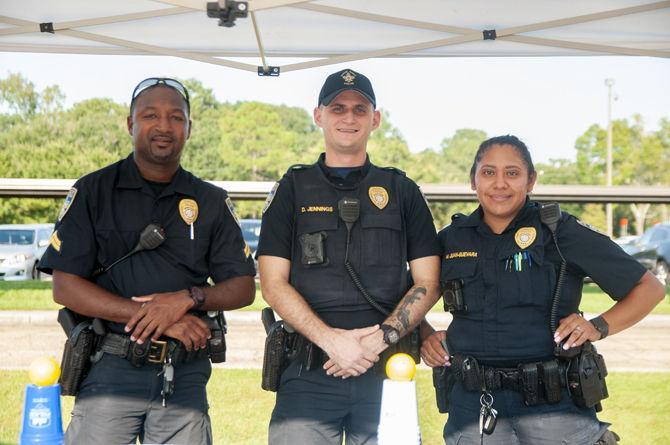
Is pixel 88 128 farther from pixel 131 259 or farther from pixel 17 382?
pixel 131 259

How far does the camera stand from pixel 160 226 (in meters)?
3.04

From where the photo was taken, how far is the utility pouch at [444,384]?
Result: 2916 mm

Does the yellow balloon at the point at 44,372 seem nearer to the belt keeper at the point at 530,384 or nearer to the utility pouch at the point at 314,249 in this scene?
the utility pouch at the point at 314,249

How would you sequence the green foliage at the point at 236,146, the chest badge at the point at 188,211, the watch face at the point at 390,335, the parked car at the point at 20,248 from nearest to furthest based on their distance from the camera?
the watch face at the point at 390,335
the chest badge at the point at 188,211
the parked car at the point at 20,248
the green foliage at the point at 236,146

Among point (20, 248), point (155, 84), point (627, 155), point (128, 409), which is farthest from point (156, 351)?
point (627, 155)

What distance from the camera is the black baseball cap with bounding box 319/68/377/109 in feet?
9.96

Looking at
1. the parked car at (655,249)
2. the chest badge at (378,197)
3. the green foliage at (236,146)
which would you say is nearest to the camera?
the chest badge at (378,197)

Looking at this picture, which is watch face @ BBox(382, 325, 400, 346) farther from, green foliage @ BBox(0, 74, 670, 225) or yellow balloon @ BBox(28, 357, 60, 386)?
green foliage @ BBox(0, 74, 670, 225)

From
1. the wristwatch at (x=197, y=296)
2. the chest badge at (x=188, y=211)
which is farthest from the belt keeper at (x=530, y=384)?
the chest badge at (x=188, y=211)

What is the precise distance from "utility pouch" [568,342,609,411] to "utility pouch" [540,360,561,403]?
5 cm

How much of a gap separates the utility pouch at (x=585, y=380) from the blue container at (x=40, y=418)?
5.68 ft

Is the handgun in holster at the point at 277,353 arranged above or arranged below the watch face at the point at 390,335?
below

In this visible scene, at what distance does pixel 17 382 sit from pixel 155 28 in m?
3.03

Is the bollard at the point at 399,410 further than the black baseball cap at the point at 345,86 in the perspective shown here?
No
